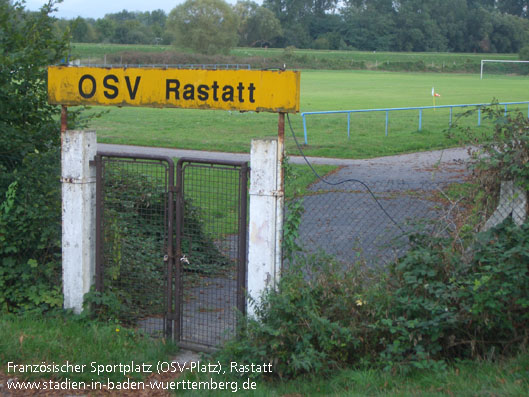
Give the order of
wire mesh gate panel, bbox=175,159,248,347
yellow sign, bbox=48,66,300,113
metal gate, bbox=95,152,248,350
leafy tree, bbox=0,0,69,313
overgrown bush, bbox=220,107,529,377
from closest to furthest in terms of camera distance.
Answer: overgrown bush, bbox=220,107,529,377
yellow sign, bbox=48,66,300,113
wire mesh gate panel, bbox=175,159,248,347
metal gate, bbox=95,152,248,350
leafy tree, bbox=0,0,69,313

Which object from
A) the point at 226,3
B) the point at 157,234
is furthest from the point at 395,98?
the point at 226,3

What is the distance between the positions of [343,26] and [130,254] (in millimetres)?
130949

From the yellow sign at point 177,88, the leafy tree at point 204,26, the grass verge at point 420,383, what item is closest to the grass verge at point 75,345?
the grass verge at point 420,383

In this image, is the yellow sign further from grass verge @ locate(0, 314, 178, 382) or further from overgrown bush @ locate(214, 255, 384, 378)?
grass verge @ locate(0, 314, 178, 382)

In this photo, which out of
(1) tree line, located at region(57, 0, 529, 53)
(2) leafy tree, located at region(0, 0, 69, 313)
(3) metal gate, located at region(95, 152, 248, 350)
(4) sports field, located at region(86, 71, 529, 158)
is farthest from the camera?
(1) tree line, located at region(57, 0, 529, 53)

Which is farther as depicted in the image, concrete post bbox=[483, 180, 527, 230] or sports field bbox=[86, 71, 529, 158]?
sports field bbox=[86, 71, 529, 158]

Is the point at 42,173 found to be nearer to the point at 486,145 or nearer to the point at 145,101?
the point at 145,101

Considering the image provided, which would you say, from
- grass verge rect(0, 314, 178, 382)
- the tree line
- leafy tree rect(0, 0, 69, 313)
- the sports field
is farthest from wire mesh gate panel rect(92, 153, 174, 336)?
the tree line

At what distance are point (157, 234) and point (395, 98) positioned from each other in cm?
3677

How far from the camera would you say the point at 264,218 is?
18.8 ft

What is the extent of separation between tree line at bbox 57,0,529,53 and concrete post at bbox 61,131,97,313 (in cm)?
9692

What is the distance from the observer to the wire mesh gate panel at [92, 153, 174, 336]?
6348mm

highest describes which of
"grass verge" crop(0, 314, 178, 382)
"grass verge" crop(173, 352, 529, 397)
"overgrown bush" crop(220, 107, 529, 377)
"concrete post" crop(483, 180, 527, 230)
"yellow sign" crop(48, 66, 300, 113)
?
"yellow sign" crop(48, 66, 300, 113)

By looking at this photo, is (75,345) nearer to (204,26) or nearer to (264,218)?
(264,218)
